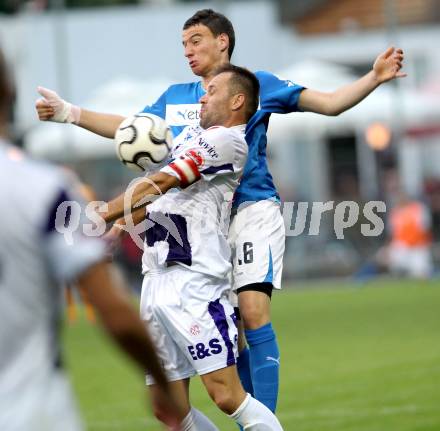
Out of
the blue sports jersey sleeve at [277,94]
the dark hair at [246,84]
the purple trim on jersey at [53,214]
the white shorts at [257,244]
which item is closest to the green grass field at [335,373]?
the white shorts at [257,244]

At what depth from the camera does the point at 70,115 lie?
23.3ft

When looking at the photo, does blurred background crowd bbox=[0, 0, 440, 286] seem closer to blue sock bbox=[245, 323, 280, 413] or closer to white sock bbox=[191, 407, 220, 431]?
blue sock bbox=[245, 323, 280, 413]

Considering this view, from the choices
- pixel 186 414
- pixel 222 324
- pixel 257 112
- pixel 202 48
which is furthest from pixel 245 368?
pixel 202 48

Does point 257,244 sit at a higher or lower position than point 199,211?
lower

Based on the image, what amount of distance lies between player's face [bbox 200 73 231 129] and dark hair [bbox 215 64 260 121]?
0.05 metres

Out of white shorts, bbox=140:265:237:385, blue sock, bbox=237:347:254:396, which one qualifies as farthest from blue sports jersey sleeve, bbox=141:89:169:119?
blue sock, bbox=237:347:254:396

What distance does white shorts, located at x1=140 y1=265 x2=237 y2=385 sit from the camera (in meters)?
6.19

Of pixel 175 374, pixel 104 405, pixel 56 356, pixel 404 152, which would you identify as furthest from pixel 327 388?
pixel 404 152

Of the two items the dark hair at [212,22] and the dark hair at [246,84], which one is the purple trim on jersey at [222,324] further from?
the dark hair at [212,22]

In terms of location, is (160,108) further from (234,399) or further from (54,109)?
(234,399)

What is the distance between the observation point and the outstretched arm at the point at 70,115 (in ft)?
23.1

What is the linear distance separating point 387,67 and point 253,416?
78.3 inches

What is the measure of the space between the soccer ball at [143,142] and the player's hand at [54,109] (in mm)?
834

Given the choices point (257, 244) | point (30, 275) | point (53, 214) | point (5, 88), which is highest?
point (5, 88)
